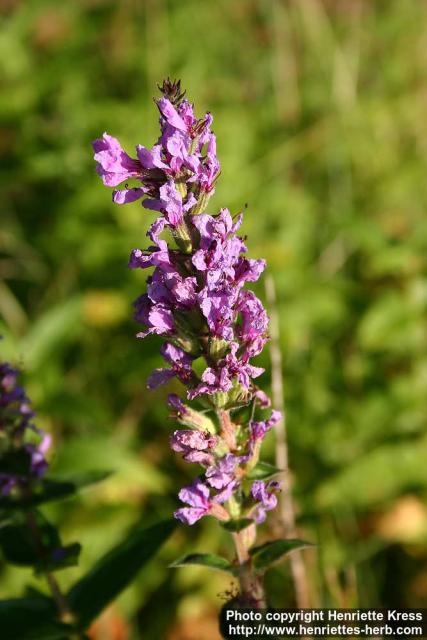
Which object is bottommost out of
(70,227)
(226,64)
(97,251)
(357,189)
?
(97,251)

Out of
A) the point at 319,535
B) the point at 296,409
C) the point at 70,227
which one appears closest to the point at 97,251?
the point at 70,227

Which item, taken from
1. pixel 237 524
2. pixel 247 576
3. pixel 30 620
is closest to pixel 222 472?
pixel 237 524

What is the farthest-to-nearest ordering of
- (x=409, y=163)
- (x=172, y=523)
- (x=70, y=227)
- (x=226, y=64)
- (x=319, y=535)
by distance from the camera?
(x=226, y=64) < (x=409, y=163) < (x=70, y=227) < (x=319, y=535) < (x=172, y=523)

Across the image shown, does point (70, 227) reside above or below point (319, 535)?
above

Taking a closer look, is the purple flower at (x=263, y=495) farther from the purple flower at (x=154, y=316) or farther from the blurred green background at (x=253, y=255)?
the blurred green background at (x=253, y=255)

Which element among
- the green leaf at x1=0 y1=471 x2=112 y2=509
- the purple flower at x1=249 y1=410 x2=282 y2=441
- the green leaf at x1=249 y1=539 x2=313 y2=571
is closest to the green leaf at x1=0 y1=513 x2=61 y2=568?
the green leaf at x1=0 y1=471 x2=112 y2=509

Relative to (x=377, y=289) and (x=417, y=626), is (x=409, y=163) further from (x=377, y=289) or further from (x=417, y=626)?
(x=417, y=626)

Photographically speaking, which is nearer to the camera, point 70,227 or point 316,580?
point 316,580
